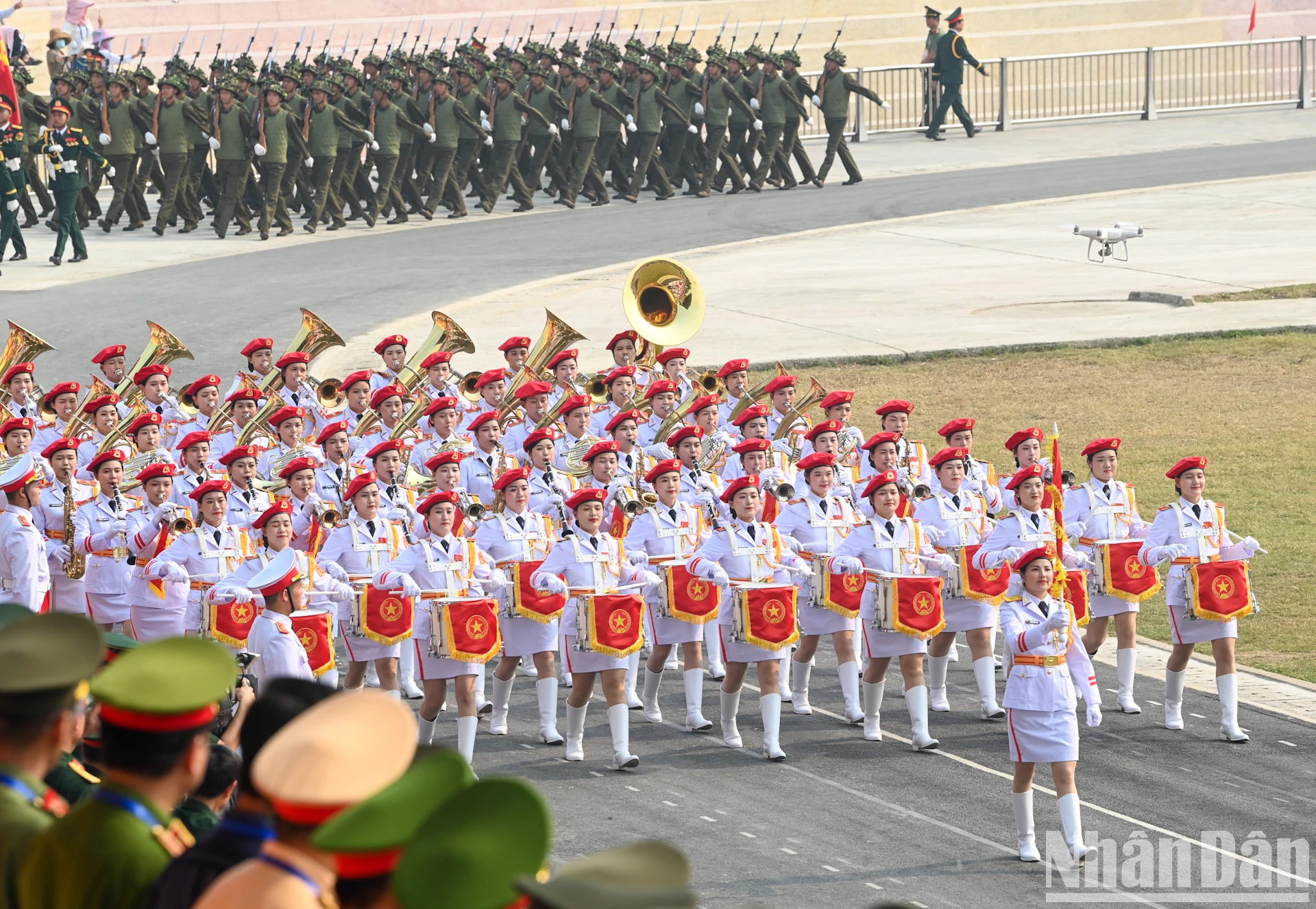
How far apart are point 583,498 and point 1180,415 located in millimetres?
10172

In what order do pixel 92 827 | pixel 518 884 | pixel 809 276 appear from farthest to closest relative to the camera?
pixel 809 276 → pixel 92 827 → pixel 518 884

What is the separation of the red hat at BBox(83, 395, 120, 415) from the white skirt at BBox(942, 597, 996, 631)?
6.79 m

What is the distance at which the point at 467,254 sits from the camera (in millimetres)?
29844

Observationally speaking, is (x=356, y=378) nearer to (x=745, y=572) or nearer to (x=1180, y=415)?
(x=745, y=572)

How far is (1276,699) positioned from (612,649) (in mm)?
4388

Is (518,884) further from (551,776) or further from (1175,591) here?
(1175,591)

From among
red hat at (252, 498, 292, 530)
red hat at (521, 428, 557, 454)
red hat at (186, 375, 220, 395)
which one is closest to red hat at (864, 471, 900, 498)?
red hat at (521, 428, 557, 454)

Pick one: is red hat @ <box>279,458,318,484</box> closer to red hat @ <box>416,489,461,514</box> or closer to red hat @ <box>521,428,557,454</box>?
red hat @ <box>416,489,461,514</box>

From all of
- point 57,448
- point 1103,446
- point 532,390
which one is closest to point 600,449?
point 532,390

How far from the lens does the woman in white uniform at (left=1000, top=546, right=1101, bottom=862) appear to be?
34.1 ft

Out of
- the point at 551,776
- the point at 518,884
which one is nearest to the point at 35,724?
the point at 518,884

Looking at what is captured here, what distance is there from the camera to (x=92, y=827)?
4.37 metres

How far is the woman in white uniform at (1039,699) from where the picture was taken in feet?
34.1

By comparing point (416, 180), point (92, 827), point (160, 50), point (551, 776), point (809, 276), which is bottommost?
point (551, 776)
